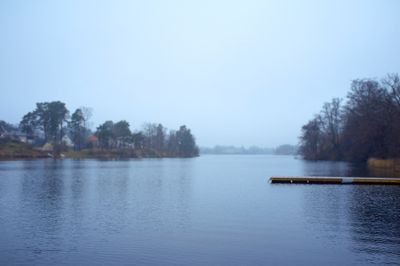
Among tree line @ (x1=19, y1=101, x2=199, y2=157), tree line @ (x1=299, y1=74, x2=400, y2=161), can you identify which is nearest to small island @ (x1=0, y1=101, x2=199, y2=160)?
tree line @ (x1=19, y1=101, x2=199, y2=157)

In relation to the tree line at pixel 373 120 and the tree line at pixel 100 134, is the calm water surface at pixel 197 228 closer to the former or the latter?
the tree line at pixel 373 120

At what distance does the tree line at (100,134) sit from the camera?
113375mm

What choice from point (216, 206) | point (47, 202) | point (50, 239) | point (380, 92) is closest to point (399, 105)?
point (380, 92)

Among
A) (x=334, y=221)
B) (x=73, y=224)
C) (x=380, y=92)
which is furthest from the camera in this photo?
(x=380, y=92)

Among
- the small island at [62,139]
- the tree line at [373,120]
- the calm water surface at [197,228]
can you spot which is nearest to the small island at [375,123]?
the tree line at [373,120]

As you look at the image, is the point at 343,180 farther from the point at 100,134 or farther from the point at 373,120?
the point at 100,134

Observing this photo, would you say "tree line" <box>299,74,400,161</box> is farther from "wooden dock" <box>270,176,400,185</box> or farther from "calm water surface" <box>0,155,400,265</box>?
"calm water surface" <box>0,155,400,265</box>

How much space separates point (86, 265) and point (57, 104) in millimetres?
106767

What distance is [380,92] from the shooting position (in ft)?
225

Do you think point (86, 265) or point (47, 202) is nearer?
point (86, 265)

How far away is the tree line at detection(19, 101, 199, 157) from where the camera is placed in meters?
113

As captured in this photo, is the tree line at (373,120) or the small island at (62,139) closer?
the tree line at (373,120)

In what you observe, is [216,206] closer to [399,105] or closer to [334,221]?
[334,221]

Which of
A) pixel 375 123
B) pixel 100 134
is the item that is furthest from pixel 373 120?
pixel 100 134
